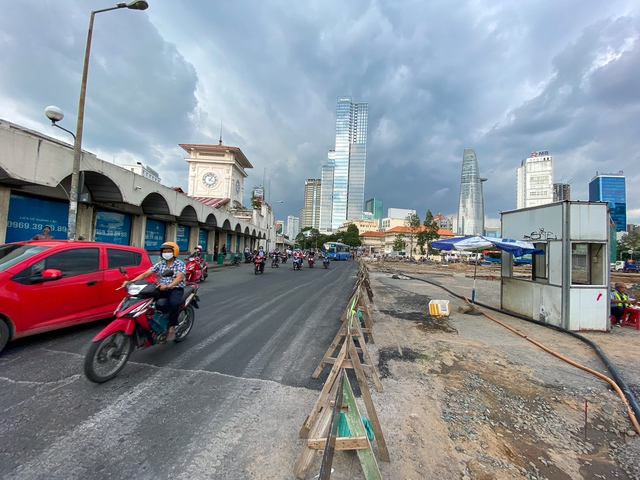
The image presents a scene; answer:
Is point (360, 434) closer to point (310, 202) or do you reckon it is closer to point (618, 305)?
point (618, 305)

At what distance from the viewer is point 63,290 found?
4469 mm

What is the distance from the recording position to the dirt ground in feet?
7.93

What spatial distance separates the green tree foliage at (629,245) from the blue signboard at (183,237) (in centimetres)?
7604

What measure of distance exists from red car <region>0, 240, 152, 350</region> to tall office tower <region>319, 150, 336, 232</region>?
5403 inches

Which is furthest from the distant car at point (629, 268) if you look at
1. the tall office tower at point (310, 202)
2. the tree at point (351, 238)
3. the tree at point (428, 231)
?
the tall office tower at point (310, 202)

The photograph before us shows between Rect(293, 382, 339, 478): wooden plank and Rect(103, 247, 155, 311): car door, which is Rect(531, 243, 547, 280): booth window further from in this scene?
Rect(103, 247, 155, 311): car door

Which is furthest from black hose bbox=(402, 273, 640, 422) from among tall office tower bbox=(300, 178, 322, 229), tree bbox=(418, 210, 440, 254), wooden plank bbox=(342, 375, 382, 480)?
tall office tower bbox=(300, 178, 322, 229)

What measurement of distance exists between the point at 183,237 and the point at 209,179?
19655mm

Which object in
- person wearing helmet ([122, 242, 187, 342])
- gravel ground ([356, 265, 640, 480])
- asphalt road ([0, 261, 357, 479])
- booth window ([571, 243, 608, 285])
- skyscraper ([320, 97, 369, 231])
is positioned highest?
skyscraper ([320, 97, 369, 231])

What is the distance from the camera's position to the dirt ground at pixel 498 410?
7.93 feet

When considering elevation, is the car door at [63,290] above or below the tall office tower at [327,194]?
below

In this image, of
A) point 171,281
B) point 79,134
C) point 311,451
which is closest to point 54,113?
point 79,134

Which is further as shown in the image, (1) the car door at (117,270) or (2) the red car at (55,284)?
(1) the car door at (117,270)

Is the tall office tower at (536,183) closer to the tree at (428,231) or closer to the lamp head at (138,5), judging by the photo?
the tree at (428,231)
